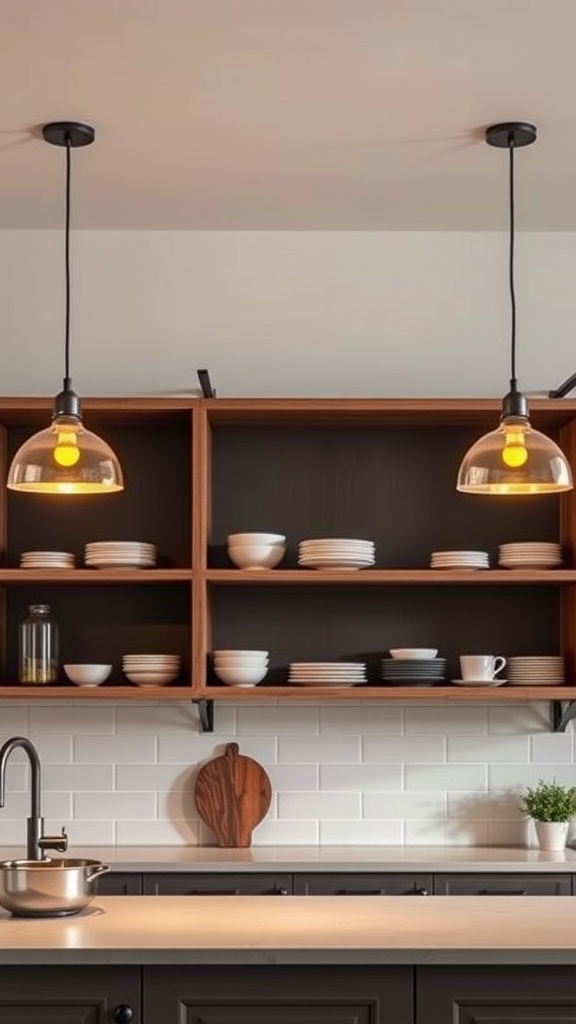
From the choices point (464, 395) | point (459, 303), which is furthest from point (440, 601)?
point (459, 303)

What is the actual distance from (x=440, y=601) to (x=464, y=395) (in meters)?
0.75

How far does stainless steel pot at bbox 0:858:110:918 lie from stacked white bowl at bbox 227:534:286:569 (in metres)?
1.74

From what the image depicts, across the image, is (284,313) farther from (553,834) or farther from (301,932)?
(301,932)

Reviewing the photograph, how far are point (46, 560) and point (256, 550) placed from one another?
70 centimetres

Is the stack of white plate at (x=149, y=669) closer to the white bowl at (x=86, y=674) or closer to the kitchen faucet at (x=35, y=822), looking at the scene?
the white bowl at (x=86, y=674)

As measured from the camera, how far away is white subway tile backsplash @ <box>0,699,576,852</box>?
5094mm

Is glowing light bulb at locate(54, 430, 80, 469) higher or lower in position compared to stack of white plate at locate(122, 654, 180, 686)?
higher

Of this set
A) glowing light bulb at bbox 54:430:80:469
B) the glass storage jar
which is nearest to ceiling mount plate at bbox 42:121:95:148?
glowing light bulb at bbox 54:430:80:469

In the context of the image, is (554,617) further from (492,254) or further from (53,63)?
(53,63)

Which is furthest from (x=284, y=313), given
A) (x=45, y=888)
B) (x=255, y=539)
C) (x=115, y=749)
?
(x=45, y=888)

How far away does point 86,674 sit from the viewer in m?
4.86

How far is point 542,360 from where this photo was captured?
Answer: 17.3 ft
